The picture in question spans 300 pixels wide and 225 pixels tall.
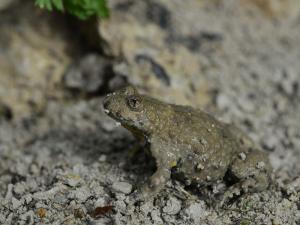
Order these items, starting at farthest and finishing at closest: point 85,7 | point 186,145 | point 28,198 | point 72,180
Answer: point 85,7 → point 72,180 → point 186,145 → point 28,198

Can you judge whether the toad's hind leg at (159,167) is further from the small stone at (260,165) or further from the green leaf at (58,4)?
the green leaf at (58,4)

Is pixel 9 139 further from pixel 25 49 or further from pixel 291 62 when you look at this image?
pixel 291 62

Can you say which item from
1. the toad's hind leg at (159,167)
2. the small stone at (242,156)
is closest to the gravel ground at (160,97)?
the toad's hind leg at (159,167)

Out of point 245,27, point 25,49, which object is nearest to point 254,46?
point 245,27

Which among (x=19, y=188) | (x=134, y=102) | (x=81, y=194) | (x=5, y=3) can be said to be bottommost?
(x=19, y=188)

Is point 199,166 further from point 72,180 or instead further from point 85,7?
point 85,7

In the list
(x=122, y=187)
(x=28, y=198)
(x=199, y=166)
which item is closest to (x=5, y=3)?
(x=28, y=198)
